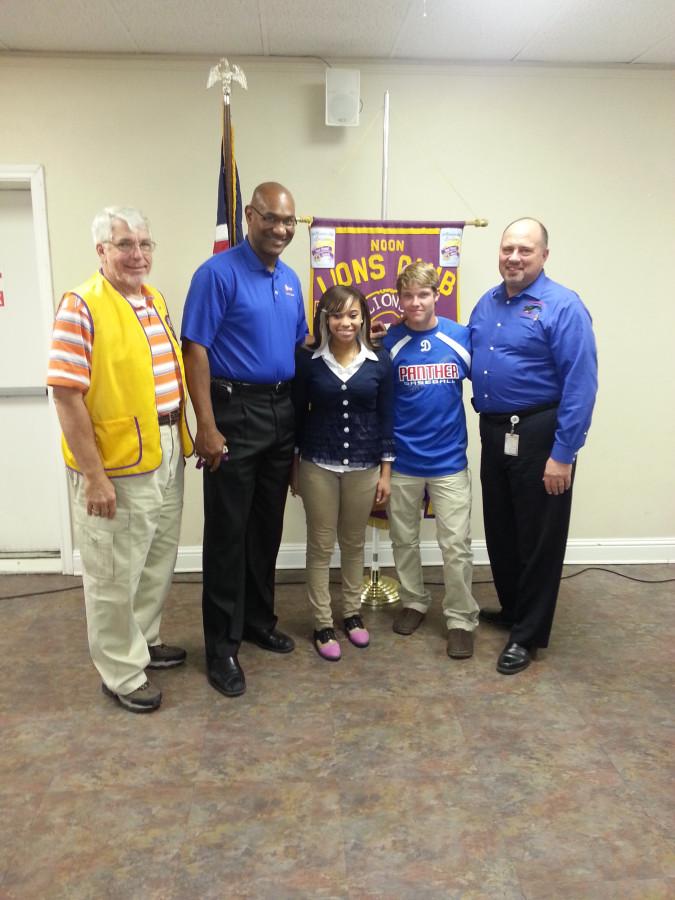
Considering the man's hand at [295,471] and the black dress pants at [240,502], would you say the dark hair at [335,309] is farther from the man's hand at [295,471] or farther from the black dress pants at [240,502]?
the man's hand at [295,471]

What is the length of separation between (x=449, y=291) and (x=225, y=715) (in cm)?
197

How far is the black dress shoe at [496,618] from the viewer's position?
9.07 ft

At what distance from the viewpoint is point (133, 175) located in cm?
300

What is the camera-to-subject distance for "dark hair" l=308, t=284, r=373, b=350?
2264 millimetres

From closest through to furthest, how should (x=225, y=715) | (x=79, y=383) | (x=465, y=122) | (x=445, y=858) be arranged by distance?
(x=445, y=858), (x=79, y=383), (x=225, y=715), (x=465, y=122)

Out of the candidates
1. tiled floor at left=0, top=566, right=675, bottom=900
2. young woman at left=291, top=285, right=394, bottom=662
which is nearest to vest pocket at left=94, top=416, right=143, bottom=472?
young woman at left=291, top=285, right=394, bottom=662

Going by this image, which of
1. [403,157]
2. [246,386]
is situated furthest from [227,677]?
[403,157]

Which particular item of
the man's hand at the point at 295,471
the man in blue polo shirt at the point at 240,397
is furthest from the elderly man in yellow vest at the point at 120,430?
the man's hand at the point at 295,471

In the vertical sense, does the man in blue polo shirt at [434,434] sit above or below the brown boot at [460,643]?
above

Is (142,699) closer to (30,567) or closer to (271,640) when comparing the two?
(271,640)

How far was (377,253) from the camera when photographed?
114 inches

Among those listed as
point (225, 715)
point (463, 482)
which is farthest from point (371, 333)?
point (225, 715)

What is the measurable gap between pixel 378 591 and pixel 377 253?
153 centimetres

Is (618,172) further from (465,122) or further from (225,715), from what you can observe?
(225,715)
